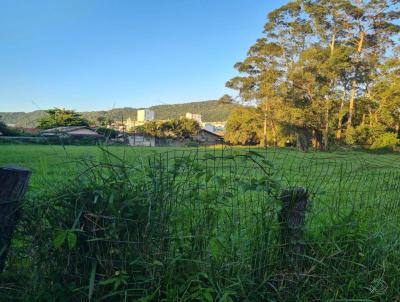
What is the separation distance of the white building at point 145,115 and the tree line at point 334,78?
30331mm

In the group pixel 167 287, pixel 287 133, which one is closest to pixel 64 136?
pixel 167 287

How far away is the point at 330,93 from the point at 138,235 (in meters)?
36.2

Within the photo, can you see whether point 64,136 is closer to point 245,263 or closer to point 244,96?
point 245,263

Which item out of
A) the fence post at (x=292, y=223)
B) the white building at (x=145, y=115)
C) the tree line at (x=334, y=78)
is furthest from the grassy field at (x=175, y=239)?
the tree line at (x=334, y=78)

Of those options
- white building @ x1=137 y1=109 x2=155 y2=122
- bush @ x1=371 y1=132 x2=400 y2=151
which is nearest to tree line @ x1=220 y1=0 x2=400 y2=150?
bush @ x1=371 y1=132 x2=400 y2=151

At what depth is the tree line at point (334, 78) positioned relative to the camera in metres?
33.1

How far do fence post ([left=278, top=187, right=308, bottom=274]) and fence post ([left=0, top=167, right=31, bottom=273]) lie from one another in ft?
4.94

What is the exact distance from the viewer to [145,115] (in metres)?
3.18

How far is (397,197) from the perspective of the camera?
3.06m

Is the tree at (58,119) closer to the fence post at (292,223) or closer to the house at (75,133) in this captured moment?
the house at (75,133)

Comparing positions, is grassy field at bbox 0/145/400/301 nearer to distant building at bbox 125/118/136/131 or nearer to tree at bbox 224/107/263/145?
distant building at bbox 125/118/136/131

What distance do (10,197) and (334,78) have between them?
35818mm

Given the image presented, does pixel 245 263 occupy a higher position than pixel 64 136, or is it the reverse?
pixel 64 136

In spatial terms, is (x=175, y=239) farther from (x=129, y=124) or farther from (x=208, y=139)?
(x=208, y=139)
